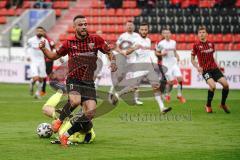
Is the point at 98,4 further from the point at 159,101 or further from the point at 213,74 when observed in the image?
the point at 159,101

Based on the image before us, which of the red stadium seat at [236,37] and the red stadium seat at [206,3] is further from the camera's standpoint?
the red stadium seat at [206,3]

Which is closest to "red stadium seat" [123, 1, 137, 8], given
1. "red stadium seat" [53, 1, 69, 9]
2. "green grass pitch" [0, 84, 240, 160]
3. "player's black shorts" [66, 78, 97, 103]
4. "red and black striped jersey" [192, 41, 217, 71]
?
"red stadium seat" [53, 1, 69, 9]

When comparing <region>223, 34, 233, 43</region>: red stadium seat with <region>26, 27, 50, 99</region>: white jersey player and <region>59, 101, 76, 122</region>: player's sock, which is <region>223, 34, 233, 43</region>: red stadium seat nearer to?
<region>26, 27, 50, 99</region>: white jersey player

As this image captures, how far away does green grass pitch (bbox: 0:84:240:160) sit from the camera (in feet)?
40.6

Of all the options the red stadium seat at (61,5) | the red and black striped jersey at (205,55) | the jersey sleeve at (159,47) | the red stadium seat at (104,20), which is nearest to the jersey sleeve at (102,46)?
the red and black striped jersey at (205,55)

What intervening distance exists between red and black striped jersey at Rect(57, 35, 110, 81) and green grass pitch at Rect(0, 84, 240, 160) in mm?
1404

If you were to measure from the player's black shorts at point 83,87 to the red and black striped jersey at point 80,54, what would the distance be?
0.26 feet

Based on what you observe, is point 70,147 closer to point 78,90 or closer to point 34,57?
point 78,90

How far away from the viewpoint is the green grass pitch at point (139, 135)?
12375mm

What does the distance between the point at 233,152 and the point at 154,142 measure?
1.95 meters

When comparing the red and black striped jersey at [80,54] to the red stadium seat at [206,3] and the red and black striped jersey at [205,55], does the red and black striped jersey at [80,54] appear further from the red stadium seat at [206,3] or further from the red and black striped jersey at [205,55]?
the red stadium seat at [206,3]

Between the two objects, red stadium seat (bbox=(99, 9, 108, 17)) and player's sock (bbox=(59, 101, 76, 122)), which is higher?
red stadium seat (bbox=(99, 9, 108, 17))

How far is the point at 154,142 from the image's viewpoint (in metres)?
14.0

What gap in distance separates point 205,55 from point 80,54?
7.70 metres
